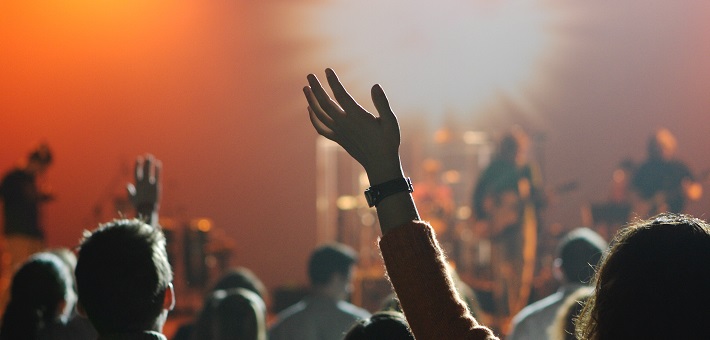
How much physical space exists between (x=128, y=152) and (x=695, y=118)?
27.4ft

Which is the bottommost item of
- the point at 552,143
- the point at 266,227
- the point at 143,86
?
the point at 266,227

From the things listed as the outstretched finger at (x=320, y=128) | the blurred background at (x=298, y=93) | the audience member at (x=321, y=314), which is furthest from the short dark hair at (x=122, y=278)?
the blurred background at (x=298, y=93)

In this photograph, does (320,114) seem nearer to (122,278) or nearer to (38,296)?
(122,278)

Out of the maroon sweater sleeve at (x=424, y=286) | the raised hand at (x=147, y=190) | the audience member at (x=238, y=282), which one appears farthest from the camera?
the audience member at (x=238, y=282)

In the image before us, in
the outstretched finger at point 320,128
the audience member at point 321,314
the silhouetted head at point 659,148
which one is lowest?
the audience member at point 321,314

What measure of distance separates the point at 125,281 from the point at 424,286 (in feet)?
3.16

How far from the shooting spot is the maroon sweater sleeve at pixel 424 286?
1395mm

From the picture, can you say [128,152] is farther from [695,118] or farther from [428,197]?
[695,118]

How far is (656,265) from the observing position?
1196 millimetres

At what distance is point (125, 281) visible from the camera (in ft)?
6.91

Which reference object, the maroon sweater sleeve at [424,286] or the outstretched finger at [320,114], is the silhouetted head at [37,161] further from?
the maroon sweater sleeve at [424,286]

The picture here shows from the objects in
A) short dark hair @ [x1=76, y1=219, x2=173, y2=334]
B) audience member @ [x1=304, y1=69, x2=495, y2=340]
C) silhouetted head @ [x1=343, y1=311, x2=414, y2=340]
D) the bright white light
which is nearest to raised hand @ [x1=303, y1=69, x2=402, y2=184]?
audience member @ [x1=304, y1=69, x2=495, y2=340]

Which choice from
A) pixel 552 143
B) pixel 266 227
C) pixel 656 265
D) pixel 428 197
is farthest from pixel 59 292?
pixel 552 143

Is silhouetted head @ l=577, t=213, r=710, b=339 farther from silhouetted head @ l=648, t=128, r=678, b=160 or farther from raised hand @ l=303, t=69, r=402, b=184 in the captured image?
silhouetted head @ l=648, t=128, r=678, b=160
